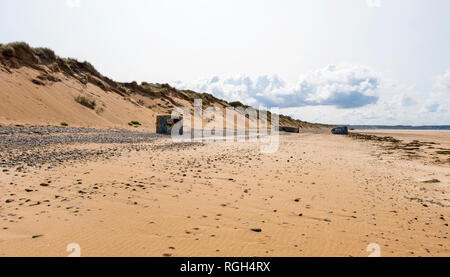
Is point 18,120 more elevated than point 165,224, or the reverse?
point 18,120

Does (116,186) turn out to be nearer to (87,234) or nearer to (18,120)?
(87,234)

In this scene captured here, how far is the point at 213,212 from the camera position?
277 inches

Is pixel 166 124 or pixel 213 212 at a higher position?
pixel 166 124

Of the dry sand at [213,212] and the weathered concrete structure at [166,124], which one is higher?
the weathered concrete structure at [166,124]

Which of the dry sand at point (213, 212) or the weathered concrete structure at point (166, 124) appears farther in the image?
the weathered concrete structure at point (166, 124)

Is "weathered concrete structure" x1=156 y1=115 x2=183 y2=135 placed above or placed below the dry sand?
above

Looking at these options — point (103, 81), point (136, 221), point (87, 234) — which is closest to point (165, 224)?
point (136, 221)

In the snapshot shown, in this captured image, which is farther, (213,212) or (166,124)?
(166,124)

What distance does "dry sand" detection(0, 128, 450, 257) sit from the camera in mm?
5137

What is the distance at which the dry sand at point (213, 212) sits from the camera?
202 inches

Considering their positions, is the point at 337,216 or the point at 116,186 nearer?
the point at 337,216
